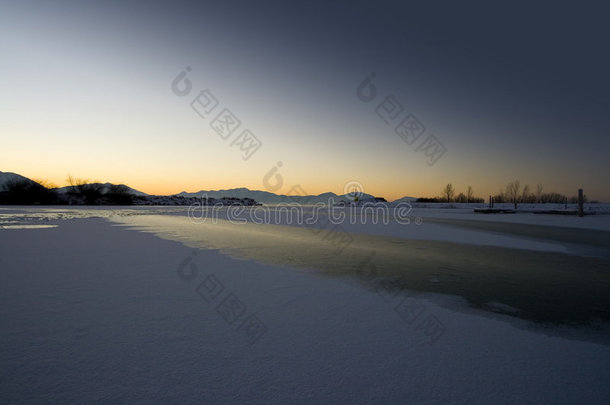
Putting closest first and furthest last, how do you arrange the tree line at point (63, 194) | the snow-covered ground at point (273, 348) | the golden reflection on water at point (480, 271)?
the snow-covered ground at point (273, 348) → the golden reflection on water at point (480, 271) → the tree line at point (63, 194)

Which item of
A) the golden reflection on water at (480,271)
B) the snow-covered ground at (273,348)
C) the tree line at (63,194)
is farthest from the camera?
the tree line at (63,194)

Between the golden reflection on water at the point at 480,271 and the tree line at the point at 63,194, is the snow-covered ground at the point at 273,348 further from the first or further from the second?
the tree line at the point at 63,194

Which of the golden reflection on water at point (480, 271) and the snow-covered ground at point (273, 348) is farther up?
the golden reflection on water at point (480, 271)

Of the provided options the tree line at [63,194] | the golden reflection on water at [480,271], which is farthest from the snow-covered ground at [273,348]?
the tree line at [63,194]

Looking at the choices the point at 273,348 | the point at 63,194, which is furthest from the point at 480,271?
the point at 63,194

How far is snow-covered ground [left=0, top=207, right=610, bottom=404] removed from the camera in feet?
6.54

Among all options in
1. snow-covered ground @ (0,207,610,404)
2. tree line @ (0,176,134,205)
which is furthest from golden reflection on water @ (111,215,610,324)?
tree line @ (0,176,134,205)

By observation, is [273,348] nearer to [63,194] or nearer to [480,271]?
[480,271]

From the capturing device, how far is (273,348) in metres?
2.58

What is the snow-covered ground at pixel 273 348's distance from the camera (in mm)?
1992

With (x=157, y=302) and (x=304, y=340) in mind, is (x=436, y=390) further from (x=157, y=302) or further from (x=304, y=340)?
(x=157, y=302)

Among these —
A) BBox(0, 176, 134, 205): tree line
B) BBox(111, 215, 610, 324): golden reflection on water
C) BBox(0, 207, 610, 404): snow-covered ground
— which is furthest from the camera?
BBox(0, 176, 134, 205): tree line

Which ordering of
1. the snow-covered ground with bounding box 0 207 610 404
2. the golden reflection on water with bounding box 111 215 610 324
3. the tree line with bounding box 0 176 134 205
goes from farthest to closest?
the tree line with bounding box 0 176 134 205 < the golden reflection on water with bounding box 111 215 610 324 < the snow-covered ground with bounding box 0 207 610 404

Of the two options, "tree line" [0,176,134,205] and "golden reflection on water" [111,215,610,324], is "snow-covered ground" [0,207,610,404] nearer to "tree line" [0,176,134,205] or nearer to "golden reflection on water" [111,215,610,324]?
"golden reflection on water" [111,215,610,324]
